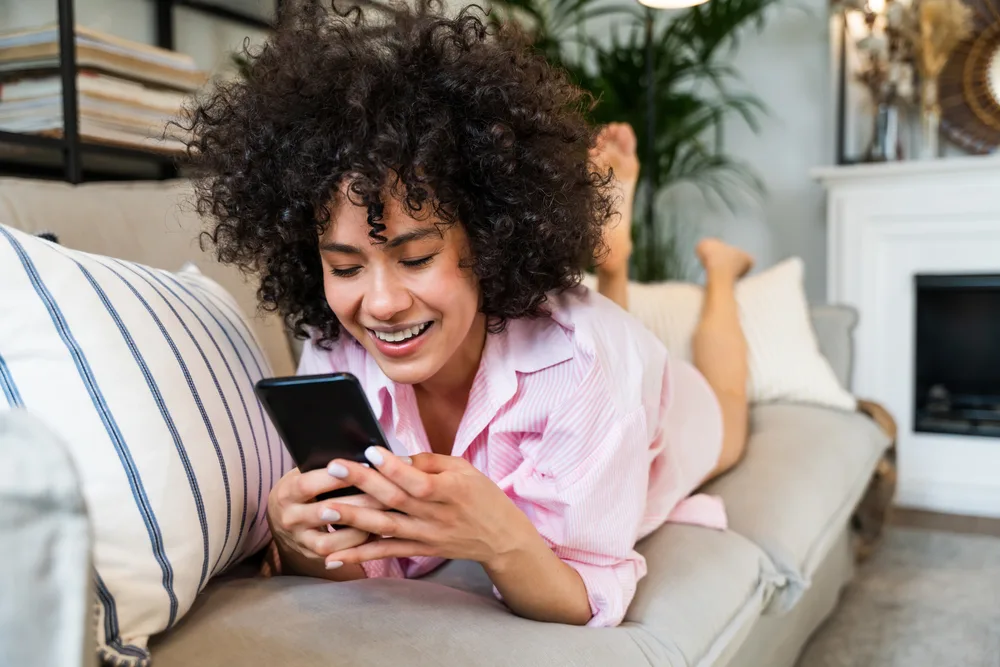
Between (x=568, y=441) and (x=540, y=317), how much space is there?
18 cm

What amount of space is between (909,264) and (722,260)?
1.15 metres

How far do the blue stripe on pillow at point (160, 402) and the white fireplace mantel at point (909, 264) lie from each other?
249cm

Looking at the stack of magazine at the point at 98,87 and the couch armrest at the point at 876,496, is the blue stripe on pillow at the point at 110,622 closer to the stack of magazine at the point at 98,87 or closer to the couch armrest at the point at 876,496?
the stack of magazine at the point at 98,87

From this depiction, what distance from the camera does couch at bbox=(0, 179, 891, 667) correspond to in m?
0.66

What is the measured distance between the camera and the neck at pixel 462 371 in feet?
3.40

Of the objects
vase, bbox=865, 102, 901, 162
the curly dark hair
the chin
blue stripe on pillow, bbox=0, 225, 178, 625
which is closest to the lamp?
vase, bbox=865, 102, 901, 162

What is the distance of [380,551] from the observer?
0.73 metres

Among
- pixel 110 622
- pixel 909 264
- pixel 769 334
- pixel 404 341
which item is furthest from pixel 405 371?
pixel 909 264

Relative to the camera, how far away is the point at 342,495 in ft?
2.39

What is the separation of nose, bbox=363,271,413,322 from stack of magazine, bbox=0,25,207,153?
0.62 meters

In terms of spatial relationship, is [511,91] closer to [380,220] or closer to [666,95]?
[380,220]

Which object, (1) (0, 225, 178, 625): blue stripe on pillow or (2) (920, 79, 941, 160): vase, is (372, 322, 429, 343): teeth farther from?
(2) (920, 79, 941, 160): vase

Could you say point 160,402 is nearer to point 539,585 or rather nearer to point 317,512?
point 317,512

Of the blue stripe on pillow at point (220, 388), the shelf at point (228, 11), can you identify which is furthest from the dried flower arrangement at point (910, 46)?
the blue stripe on pillow at point (220, 388)
